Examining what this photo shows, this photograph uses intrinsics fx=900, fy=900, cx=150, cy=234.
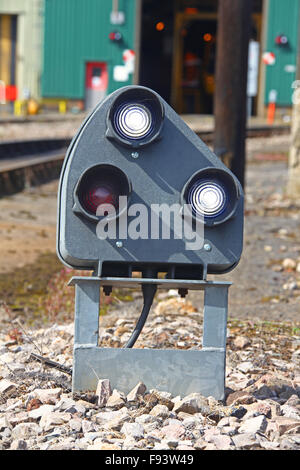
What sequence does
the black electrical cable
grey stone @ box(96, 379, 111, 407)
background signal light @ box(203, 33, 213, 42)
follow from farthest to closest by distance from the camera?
background signal light @ box(203, 33, 213, 42) < the black electrical cable < grey stone @ box(96, 379, 111, 407)

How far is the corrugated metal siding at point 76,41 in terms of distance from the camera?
35.3m

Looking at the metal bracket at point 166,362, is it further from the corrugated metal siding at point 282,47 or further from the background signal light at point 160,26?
the background signal light at point 160,26

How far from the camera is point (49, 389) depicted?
141 inches

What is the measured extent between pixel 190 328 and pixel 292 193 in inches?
318

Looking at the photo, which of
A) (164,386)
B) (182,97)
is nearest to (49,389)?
(164,386)

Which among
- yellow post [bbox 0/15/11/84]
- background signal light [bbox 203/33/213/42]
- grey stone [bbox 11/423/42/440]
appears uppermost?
background signal light [bbox 203/33/213/42]

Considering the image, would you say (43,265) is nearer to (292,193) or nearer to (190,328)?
(190,328)

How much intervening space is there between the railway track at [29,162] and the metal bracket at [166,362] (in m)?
9.47

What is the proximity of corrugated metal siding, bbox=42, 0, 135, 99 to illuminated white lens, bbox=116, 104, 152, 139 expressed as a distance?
32408 millimetres

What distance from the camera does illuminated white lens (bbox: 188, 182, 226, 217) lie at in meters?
3.37

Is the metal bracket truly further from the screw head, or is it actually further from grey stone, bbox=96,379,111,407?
the screw head

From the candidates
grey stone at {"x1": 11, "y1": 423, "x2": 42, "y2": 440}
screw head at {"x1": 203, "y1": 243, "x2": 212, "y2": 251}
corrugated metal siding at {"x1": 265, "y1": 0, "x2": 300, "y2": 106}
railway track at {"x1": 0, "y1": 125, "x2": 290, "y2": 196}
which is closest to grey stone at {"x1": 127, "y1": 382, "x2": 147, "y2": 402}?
grey stone at {"x1": 11, "y1": 423, "x2": 42, "y2": 440}

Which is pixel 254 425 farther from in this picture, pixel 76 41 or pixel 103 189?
pixel 76 41

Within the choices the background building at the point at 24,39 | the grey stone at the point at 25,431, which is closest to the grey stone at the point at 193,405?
the grey stone at the point at 25,431
